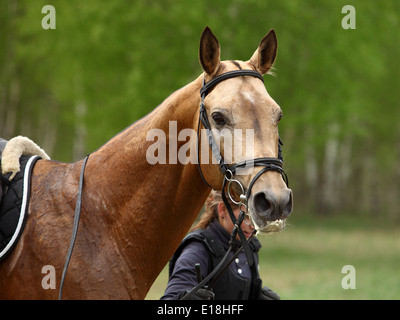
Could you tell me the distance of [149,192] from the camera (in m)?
3.66

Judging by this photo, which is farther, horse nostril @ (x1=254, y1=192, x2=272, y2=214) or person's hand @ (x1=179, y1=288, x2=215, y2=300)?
person's hand @ (x1=179, y1=288, x2=215, y2=300)

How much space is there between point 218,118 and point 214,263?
48.6 inches

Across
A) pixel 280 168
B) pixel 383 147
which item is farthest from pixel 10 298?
pixel 383 147

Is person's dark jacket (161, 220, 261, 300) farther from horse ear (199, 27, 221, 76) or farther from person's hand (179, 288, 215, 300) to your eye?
horse ear (199, 27, 221, 76)

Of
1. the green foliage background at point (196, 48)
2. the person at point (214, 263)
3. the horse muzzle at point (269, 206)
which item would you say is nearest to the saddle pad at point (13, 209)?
the person at point (214, 263)

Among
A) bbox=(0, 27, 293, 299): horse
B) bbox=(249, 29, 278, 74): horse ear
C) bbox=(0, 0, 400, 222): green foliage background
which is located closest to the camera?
bbox=(0, 27, 293, 299): horse

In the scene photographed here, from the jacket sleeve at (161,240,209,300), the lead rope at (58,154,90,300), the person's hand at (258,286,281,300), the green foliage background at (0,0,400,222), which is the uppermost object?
the green foliage background at (0,0,400,222)

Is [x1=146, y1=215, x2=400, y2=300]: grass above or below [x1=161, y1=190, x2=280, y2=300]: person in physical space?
below

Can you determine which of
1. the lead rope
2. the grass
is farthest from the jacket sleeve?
the grass

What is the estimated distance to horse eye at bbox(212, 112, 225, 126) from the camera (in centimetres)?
348

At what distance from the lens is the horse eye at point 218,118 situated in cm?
348

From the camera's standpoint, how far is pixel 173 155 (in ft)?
12.2

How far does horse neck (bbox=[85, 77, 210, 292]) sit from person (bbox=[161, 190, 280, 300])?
0.36 metres

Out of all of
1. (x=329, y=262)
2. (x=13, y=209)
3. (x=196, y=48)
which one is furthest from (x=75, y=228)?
(x=329, y=262)
